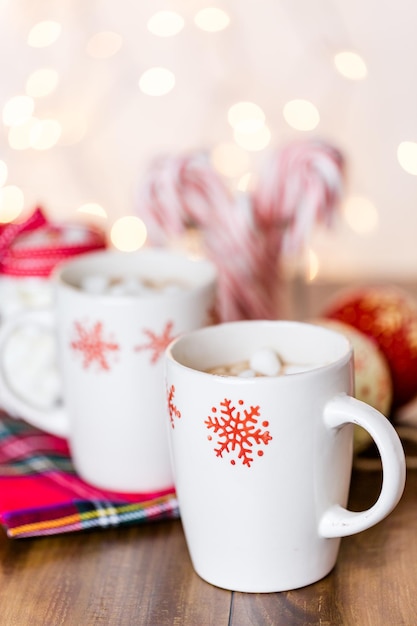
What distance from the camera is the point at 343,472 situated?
0.57 m

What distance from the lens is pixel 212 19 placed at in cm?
127

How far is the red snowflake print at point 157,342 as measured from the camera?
65 cm

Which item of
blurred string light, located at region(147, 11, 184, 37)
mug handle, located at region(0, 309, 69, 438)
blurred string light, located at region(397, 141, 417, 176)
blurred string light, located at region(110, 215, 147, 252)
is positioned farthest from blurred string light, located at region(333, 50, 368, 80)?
mug handle, located at region(0, 309, 69, 438)

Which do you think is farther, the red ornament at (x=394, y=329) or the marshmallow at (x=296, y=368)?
the red ornament at (x=394, y=329)

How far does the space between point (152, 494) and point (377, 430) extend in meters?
0.24

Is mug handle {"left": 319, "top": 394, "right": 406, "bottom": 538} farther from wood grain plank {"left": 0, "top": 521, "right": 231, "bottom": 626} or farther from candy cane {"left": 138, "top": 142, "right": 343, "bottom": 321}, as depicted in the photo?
candy cane {"left": 138, "top": 142, "right": 343, "bottom": 321}

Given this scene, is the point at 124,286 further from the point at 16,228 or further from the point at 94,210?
the point at 94,210

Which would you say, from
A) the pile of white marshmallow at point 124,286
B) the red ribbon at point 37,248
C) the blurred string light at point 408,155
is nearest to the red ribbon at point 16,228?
the red ribbon at point 37,248

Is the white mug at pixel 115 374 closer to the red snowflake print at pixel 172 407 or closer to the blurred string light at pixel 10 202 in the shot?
the red snowflake print at pixel 172 407

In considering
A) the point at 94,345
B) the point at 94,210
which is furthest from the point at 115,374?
the point at 94,210

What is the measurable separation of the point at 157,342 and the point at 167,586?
0.18 metres

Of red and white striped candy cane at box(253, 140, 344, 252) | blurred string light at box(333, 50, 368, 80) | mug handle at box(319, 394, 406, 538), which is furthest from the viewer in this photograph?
blurred string light at box(333, 50, 368, 80)

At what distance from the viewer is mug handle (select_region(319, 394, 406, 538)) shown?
20.1 inches

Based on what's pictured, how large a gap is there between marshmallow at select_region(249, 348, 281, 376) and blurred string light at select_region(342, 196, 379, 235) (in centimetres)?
81
